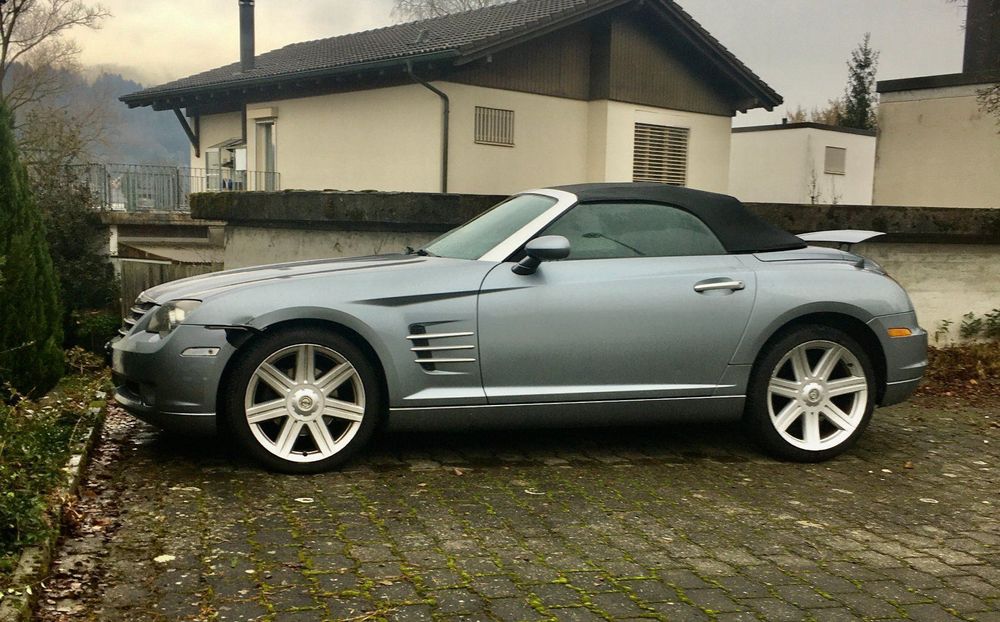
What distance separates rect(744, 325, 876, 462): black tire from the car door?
0.89 feet

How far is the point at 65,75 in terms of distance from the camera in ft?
171

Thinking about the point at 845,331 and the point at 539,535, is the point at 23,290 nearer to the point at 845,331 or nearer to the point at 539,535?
the point at 539,535

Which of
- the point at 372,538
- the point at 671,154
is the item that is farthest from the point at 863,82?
the point at 372,538

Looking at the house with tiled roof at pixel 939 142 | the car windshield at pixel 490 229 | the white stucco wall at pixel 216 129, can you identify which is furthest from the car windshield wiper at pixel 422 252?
the white stucco wall at pixel 216 129

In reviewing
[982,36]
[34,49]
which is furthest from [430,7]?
[982,36]

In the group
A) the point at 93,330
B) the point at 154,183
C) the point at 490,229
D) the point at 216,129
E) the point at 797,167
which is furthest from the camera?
the point at 797,167

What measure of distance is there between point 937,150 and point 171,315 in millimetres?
13209

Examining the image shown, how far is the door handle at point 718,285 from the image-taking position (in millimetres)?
5574

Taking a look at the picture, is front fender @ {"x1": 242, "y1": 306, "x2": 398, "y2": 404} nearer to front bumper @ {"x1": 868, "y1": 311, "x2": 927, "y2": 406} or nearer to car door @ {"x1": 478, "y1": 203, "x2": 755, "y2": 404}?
car door @ {"x1": 478, "y1": 203, "x2": 755, "y2": 404}

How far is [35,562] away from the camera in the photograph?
12.1 feet

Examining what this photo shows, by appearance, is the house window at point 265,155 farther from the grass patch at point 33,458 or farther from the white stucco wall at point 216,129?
the grass patch at point 33,458

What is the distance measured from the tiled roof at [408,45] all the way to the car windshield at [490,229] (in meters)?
11.7

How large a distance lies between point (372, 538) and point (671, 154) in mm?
19476

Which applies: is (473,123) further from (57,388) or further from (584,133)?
(57,388)
